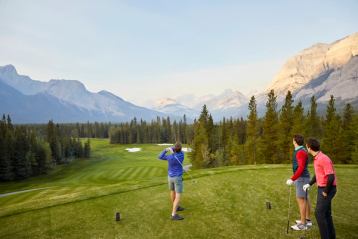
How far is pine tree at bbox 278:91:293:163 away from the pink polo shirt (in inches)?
1573

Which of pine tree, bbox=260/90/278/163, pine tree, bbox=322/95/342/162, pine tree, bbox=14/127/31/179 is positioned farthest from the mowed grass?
pine tree, bbox=14/127/31/179

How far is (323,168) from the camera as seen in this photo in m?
8.70

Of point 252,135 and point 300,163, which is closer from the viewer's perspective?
point 300,163

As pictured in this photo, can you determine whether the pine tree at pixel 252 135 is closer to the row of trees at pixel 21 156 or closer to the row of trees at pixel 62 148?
the row of trees at pixel 21 156

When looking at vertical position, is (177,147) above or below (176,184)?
above

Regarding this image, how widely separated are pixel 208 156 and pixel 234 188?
44543mm

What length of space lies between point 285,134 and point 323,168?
42.1 meters

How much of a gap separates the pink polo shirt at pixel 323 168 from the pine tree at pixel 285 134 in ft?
131

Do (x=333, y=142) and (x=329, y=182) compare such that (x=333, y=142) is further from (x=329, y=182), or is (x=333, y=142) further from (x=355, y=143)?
(x=329, y=182)

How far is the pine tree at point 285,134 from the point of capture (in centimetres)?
4684

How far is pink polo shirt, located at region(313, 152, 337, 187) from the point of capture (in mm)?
8562

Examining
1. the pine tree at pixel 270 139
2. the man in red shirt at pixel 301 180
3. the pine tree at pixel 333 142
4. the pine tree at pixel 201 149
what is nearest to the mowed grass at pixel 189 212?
the man in red shirt at pixel 301 180

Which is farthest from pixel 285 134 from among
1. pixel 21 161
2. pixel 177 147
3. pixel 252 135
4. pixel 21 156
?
pixel 21 156

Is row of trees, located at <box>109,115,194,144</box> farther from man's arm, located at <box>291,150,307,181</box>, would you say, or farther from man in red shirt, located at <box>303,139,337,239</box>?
man in red shirt, located at <box>303,139,337,239</box>
